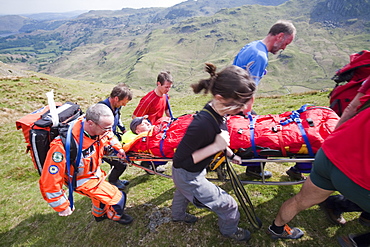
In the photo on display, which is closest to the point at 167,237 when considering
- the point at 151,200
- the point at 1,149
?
the point at 151,200

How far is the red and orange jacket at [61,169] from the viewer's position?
4172 millimetres

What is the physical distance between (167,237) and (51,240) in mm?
3585

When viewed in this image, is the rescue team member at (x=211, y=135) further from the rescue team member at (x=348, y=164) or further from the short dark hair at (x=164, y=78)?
the short dark hair at (x=164, y=78)

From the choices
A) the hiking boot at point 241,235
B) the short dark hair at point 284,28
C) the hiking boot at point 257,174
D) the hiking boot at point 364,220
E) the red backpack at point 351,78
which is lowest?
the hiking boot at point 241,235

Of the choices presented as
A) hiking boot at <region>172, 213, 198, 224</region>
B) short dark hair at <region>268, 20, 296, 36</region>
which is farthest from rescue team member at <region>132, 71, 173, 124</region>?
hiking boot at <region>172, 213, 198, 224</region>

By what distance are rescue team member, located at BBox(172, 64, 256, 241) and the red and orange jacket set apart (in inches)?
91.7

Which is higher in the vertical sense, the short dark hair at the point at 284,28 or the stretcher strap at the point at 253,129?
the short dark hair at the point at 284,28

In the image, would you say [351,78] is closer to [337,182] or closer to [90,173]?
[337,182]

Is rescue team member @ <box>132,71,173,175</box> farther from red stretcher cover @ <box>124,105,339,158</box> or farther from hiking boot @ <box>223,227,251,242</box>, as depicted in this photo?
hiking boot @ <box>223,227,251,242</box>

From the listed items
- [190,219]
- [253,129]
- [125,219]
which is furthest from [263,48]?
[125,219]

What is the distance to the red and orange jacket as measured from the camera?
4.17 m

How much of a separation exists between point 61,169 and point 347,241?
6005 millimetres

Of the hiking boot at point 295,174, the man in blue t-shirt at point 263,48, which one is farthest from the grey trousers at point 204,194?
the man in blue t-shirt at point 263,48

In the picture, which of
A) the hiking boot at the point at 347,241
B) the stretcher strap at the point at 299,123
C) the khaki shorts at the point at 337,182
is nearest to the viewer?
the khaki shorts at the point at 337,182
